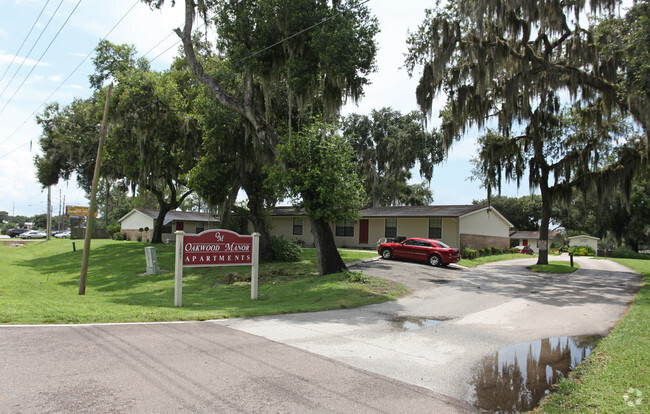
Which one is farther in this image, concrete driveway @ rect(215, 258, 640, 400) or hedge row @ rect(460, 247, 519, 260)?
hedge row @ rect(460, 247, 519, 260)

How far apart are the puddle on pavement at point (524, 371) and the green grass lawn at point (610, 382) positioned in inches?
8.9

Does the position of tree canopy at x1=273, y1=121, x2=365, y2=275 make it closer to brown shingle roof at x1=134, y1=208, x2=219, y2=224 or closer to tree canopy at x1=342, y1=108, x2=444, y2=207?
tree canopy at x1=342, y1=108, x2=444, y2=207

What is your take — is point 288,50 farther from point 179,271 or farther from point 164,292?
point 164,292

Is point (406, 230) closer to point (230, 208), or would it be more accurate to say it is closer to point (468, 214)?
point (468, 214)

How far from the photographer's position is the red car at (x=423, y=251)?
2142 centimetres

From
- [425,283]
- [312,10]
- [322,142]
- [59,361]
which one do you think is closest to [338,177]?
[322,142]

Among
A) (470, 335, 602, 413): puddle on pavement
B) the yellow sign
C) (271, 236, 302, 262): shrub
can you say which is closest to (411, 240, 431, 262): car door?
(271, 236, 302, 262): shrub

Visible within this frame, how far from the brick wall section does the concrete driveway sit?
41.5 ft

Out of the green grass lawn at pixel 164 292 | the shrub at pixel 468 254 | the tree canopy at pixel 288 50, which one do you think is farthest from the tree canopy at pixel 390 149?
the tree canopy at pixel 288 50

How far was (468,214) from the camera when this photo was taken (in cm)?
2878

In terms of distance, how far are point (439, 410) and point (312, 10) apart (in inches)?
571

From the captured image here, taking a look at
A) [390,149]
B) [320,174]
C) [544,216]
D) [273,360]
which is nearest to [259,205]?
[320,174]

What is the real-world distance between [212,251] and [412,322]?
19.3 ft

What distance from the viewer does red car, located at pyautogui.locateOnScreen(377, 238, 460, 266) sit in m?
21.4
